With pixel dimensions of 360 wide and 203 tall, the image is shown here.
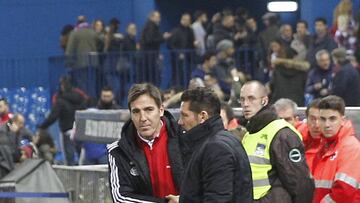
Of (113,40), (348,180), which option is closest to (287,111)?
(348,180)

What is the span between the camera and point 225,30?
75.2 feet

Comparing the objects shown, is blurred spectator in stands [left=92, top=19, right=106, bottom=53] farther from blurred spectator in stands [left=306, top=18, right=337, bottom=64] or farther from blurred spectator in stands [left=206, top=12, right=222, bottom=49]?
blurred spectator in stands [left=306, top=18, right=337, bottom=64]

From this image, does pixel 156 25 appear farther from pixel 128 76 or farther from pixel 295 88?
pixel 295 88

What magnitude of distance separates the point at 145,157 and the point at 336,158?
6.40ft

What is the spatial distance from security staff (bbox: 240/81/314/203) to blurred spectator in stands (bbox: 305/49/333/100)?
9307mm

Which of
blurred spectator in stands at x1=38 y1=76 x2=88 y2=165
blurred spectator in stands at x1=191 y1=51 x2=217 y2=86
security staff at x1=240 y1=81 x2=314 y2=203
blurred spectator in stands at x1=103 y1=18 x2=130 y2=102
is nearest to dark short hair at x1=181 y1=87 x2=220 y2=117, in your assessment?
security staff at x1=240 y1=81 x2=314 y2=203

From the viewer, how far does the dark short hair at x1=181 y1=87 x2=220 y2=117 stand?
6930 mm

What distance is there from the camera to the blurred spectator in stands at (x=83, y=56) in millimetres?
23188

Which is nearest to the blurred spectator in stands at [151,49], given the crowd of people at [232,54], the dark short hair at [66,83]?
the crowd of people at [232,54]

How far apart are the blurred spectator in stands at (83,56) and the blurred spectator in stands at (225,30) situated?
244 cm

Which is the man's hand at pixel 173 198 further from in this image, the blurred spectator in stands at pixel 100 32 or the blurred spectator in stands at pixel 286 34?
the blurred spectator in stands at pixel 100 32

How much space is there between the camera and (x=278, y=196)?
857cm

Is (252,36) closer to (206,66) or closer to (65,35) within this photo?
(206,66)

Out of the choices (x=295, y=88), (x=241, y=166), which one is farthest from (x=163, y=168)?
(x=295, y=88)
